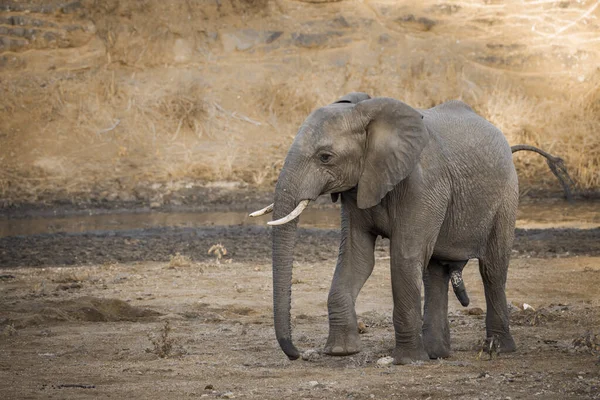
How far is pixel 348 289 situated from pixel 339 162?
989mm

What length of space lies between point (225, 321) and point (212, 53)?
54.4ft

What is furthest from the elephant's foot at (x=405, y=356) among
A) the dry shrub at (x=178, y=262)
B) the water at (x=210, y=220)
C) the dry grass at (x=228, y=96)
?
the dry grass at (x=228, y=96)

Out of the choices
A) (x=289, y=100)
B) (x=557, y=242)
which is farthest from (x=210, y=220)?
(x=557, y=242)

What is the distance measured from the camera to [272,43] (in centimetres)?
2583

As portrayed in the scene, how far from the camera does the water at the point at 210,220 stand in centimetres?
1745

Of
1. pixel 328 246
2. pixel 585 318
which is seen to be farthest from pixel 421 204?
pixel 328 246

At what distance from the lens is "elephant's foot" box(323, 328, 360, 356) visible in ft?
25.7

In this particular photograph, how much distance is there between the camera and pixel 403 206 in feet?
25.4

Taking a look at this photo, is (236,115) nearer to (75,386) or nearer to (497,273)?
(497,273)

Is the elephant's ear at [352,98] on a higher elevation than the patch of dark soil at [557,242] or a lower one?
higher

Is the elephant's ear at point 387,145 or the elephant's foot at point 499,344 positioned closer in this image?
the elephant's ear at point 387,145

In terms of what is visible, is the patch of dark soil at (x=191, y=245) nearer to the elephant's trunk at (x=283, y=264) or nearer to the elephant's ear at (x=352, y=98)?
the elephant's ear at (x=352, y=98)

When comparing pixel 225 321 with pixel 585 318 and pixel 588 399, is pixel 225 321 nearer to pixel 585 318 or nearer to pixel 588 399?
pixel 585 318

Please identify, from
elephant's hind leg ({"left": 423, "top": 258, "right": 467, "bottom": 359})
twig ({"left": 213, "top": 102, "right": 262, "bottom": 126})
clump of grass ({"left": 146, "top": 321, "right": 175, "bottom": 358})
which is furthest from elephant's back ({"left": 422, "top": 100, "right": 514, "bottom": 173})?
twig ({"left": 213, "top": 102, "right": 262, "bottom": 126})
